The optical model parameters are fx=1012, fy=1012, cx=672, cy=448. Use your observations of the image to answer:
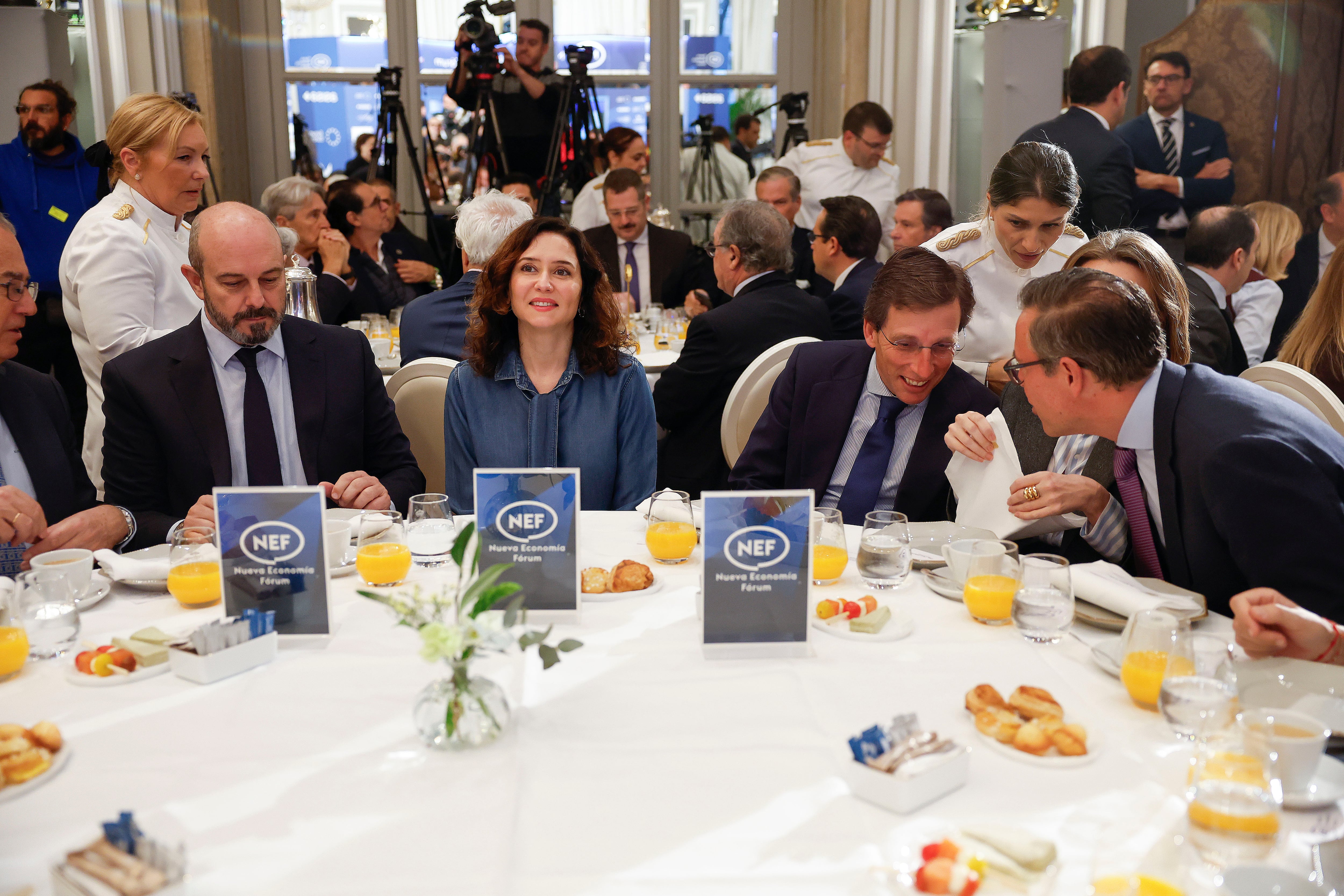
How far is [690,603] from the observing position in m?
1.64

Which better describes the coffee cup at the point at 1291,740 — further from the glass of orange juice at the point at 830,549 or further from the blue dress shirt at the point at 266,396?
the blue dress shirt at the point at 266,396

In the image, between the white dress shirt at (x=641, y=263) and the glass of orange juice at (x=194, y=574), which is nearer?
the glass of orange juice at (x=194, y=574)

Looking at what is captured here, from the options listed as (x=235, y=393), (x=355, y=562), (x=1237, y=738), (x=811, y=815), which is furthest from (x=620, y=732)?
(x=235, y=393)

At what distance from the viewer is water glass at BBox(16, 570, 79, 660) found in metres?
1.41

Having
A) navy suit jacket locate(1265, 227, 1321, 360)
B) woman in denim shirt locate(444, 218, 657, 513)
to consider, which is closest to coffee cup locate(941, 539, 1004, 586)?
woman in denim shirt locate(444, 218, 657, 513)

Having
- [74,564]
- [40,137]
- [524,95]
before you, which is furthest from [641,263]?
[74,564]

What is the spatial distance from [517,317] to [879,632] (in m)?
1.38

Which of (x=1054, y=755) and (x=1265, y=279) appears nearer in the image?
(x=1054, y=755)

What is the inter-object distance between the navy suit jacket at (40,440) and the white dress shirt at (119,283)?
2.04 ft

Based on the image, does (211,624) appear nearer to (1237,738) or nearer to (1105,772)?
(1105,772)

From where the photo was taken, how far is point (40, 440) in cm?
224

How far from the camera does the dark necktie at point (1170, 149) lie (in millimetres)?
5402

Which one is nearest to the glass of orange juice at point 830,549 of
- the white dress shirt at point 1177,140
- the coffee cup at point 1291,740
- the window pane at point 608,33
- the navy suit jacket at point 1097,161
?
the coffee cup at point 1291,740

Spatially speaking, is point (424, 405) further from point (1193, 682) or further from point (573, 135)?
point (573, 135)
